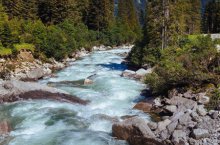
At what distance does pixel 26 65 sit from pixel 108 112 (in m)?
16.5

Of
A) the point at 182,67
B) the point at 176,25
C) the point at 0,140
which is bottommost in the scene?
the point at 0,140

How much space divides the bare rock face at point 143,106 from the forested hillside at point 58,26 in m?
17.7

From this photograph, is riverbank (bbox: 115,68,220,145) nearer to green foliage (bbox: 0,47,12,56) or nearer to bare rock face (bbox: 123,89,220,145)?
bare rock face (bbox: 123,89,220,145)

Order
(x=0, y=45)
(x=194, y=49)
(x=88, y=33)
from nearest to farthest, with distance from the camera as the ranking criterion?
(x=194, y=49)
(x=0, y=45)
(x=88, y=33)

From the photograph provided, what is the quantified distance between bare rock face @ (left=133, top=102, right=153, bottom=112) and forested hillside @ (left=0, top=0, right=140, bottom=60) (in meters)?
17.7

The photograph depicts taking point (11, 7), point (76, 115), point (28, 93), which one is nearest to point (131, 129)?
point (76, 115)

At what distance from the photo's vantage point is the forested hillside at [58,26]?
39.6 metres

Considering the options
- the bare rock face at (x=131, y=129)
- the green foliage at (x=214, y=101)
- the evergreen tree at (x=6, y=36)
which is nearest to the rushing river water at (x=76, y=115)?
the bare rock face at (x=131, y=129)

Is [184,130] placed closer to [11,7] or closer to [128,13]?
[11,7]

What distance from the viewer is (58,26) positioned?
55969 millimetres

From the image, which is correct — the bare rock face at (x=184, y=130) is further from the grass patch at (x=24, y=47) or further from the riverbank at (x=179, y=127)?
the grass patch at (x=24, y=47)

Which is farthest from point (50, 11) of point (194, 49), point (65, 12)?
point (194, 49)

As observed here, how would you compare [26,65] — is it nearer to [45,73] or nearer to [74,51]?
[45,73]

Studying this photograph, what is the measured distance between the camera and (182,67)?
2327cm
